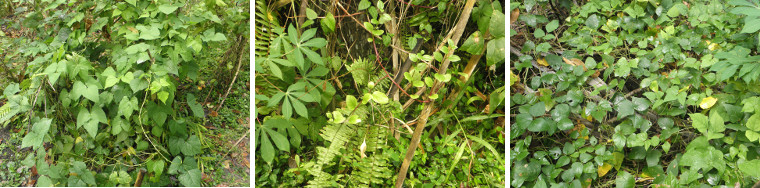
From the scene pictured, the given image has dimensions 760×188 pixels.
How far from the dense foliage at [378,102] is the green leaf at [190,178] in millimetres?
390

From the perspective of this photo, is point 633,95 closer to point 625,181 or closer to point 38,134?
point 625,181

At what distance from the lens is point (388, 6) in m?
1.30

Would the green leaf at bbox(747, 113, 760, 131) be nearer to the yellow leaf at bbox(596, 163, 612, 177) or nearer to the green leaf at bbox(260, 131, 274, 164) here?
the yellow leaf at bbox(596, 163, 612, 177)

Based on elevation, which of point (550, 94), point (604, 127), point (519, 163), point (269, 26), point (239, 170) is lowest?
point (239, 170)

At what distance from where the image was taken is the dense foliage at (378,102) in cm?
124

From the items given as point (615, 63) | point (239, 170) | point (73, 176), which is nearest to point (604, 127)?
point (615, 63)

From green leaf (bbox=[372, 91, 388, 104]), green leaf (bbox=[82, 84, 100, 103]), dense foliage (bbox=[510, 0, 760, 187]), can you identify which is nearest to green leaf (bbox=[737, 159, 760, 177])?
dense foliage (bbox=[510, 0, 760, 187])

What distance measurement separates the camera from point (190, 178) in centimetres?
159

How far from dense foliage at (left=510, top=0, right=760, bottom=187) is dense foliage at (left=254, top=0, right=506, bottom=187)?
205mm

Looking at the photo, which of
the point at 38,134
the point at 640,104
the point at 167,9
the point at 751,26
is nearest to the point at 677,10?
the point at 751,26

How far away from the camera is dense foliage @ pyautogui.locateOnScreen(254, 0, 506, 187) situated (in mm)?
1242

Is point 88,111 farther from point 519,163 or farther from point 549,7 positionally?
point 549,7

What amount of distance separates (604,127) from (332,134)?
899 millimetres

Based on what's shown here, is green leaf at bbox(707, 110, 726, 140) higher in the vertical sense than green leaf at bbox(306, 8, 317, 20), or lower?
lower
